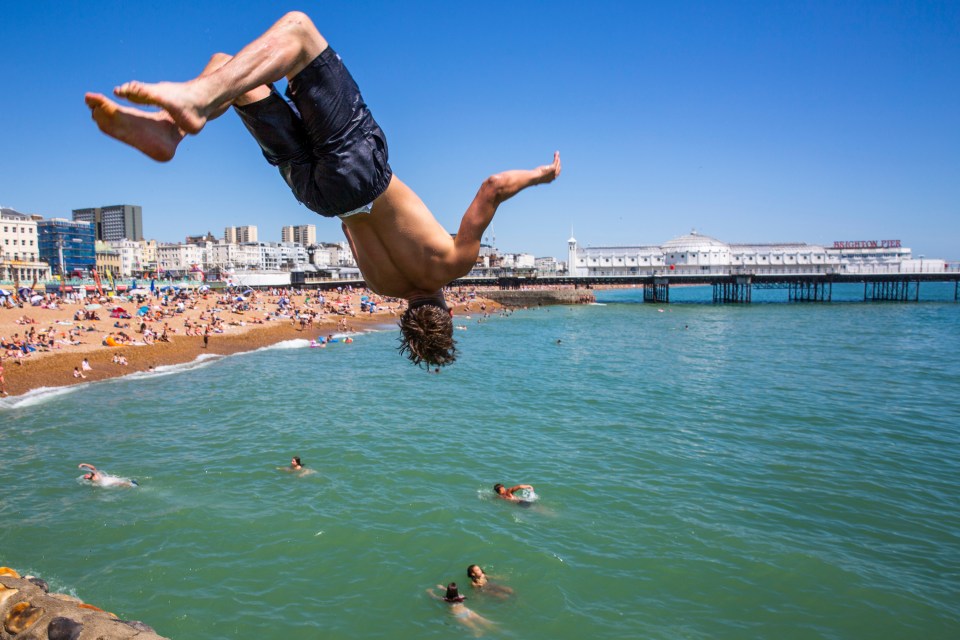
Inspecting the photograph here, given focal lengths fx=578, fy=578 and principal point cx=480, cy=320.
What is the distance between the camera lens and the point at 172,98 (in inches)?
74.5

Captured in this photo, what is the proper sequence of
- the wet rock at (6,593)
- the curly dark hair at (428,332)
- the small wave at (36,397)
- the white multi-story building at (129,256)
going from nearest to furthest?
the curly dark hair at (428,332) < the wet rock at (6,593) < the small wave at (36,397) < the white multi-story building at (129,256)

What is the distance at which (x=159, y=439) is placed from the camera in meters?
19.0

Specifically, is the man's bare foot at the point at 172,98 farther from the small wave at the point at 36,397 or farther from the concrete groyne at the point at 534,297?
the concrete groyne at the point at 534,297

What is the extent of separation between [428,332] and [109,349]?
3558 cm

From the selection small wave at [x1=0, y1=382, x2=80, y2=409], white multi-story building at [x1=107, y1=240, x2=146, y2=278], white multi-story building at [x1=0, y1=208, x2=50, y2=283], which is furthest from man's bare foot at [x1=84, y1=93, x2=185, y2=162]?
white multi-story building at [x1=107, y1=240, x2=146, y2=278]

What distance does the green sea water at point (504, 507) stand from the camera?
9.61m

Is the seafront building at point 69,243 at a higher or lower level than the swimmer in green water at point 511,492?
higher

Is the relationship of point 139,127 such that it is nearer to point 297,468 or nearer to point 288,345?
point 297,468

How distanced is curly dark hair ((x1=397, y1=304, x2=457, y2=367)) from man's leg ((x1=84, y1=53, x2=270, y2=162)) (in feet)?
6.67

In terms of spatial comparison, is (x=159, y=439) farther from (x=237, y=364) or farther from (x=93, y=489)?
(x=237, y=364)

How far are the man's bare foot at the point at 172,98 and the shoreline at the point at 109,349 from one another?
56.9 ft

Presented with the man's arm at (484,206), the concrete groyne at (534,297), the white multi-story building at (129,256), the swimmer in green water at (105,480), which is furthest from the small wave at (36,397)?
the white multi-story building at (129,256)

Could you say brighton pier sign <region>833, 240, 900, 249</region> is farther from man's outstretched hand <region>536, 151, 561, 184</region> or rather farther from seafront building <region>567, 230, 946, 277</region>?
man's outstretched hand <region>536, 151, 561, 184</region>

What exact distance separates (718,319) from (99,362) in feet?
195
